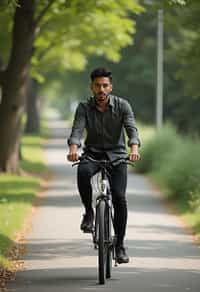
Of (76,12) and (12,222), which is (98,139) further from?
(76,12)

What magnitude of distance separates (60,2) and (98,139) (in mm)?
19176

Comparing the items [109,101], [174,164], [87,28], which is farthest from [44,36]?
[109,101]

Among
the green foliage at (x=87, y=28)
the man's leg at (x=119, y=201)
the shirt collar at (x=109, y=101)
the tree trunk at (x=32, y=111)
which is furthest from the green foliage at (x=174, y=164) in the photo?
the tree trunk at (x=32, y=111)

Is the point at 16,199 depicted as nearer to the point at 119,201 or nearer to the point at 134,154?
the point at 119,201

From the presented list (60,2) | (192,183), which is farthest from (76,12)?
(192,183)

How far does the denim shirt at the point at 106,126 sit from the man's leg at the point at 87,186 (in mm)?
206

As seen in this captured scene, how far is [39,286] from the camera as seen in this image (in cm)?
992

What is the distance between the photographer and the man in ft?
32.7

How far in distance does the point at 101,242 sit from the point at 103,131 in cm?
110

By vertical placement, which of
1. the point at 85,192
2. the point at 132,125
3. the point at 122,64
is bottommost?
the point at 85,192

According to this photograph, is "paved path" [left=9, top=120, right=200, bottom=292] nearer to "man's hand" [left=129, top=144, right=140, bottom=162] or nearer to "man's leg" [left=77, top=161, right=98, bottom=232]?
"man's leg" [left=77, top=161, right=98, bottom=232]

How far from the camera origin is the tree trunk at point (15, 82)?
83.5ft

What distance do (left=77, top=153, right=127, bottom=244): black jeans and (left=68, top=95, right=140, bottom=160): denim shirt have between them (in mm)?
172

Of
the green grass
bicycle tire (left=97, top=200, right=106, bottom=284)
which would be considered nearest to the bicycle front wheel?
bicycle tire (left=97, top=200, right=106, bottom=284)
